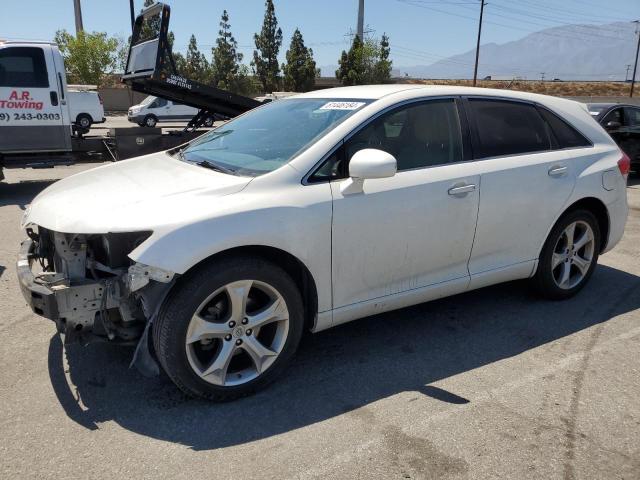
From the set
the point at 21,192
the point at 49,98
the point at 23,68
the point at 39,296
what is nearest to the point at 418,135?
the point at 39,296

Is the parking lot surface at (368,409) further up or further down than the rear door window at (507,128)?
further down

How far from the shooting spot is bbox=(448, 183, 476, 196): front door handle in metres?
3.57

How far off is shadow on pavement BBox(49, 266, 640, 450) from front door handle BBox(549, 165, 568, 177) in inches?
42.9

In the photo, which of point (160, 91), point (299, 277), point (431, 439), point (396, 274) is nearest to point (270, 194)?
point (299, 277)

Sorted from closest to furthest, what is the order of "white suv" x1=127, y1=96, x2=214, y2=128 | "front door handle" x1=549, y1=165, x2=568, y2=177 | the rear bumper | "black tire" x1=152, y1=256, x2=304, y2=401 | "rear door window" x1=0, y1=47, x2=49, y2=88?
"black tire" x1=152, y1=256, x2=304, y2=401 < "front door handle" x1=549, y1=165, x2=568, y2=177 < the rear bumper < "rear door window" x1=0, y1=47, x2=49, y2=88 < "white suv" x1=127, y1=96, x2=214, y2=128

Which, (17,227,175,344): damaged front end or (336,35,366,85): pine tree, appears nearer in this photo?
(17,227,175,344): damaged front end

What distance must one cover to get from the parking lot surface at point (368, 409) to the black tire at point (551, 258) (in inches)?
11.0

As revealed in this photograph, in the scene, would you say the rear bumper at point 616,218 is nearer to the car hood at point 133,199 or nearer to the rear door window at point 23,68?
the car hood at point 133,199

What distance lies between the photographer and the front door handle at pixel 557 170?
410 centimetres

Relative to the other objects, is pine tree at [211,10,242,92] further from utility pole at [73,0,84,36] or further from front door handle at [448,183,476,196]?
front door handle at [448,183,476,196]

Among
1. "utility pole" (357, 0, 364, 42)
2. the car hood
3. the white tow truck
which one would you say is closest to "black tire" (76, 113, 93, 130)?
the white tow truck

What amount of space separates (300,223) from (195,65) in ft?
198

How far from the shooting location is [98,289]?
2.82 m

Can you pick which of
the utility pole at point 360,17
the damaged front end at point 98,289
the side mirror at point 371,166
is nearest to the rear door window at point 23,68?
the damaged front end at point 98,289
